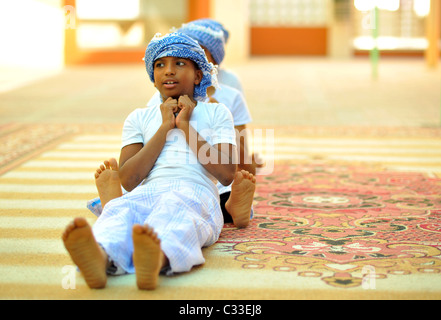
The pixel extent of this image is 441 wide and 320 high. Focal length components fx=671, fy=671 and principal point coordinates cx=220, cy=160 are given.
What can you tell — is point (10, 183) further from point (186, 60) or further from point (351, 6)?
point (351, 6)

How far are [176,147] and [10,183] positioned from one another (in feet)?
5.21

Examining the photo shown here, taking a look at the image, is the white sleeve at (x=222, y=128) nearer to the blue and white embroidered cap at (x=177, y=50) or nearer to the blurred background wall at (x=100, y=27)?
the blue and white embroidered cap at (x=177, y=50)

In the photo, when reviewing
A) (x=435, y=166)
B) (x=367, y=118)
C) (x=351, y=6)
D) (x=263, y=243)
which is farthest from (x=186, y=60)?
(x=351, y=6)

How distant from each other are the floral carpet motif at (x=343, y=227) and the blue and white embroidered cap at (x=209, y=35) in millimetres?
799

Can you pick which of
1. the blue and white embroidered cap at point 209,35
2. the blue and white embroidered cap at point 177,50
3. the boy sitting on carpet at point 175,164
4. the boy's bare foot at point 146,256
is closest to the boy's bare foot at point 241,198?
the boy sitting on carpet at point 175,164

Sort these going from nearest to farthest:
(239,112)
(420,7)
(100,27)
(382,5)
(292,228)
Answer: (292,228) < (239,112) < (100,27) < (382,5) < (420,7)

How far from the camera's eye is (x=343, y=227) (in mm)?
2943

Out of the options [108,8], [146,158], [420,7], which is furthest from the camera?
[420,7]

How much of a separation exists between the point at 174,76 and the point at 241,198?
23.0 inches

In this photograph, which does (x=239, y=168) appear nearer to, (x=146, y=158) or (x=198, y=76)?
→ (x=198, y=76)

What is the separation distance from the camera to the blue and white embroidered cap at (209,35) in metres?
3.72

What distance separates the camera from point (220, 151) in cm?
267

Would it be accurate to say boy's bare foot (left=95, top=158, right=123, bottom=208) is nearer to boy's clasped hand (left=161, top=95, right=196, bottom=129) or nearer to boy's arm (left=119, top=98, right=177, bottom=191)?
boy's arm (left=119, top=98, right=177, bottom=191)

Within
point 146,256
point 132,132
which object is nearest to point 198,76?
point 132,132
